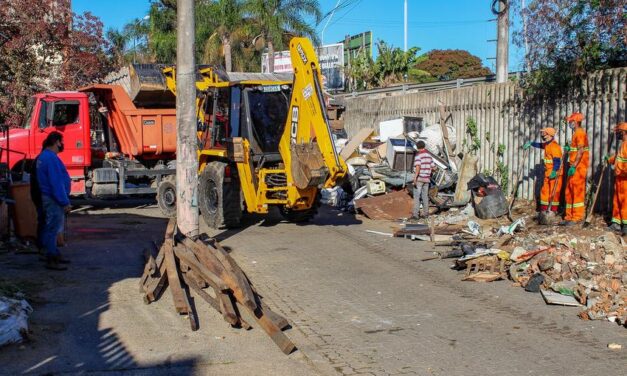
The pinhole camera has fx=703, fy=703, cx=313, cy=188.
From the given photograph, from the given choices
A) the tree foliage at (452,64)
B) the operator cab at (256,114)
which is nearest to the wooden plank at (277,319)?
the operator cab at (256,114)

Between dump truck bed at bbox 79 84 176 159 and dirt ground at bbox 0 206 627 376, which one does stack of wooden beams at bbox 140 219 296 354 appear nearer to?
dirt ground at bbox 0 206 627 376

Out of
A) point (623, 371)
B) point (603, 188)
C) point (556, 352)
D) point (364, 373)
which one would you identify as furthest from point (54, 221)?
point (603, 188)

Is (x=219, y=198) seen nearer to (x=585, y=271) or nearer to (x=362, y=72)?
(x=585, y=271)

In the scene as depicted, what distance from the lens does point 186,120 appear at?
10.2 meters

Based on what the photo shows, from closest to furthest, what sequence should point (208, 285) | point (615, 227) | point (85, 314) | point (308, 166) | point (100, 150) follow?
point (85, 314) < point (208, 285) < point (615, 227) < point (308, 166) < point (100, 150)

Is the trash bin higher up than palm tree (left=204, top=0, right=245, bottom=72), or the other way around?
palm tree (left=204, top=0, right=245, bottom=72)

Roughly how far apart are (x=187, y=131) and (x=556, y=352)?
609cm

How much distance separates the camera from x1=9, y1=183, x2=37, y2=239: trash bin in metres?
10.8

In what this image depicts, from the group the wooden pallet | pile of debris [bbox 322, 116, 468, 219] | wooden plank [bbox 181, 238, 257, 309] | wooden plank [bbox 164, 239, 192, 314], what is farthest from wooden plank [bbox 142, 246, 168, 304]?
pile of debris [bbox 322, 116, 468, 219]

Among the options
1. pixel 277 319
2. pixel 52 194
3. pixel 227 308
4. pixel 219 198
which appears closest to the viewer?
pixel 277 319

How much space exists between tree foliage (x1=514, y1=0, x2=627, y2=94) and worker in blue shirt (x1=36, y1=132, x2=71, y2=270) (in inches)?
362

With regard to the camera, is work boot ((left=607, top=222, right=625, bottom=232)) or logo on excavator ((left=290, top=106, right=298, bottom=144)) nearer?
work boot ((left=607, top=222, right=625, bottom=232))

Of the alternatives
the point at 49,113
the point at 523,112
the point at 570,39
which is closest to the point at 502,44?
the point at 523,112

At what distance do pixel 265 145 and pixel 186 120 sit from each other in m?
2.73
